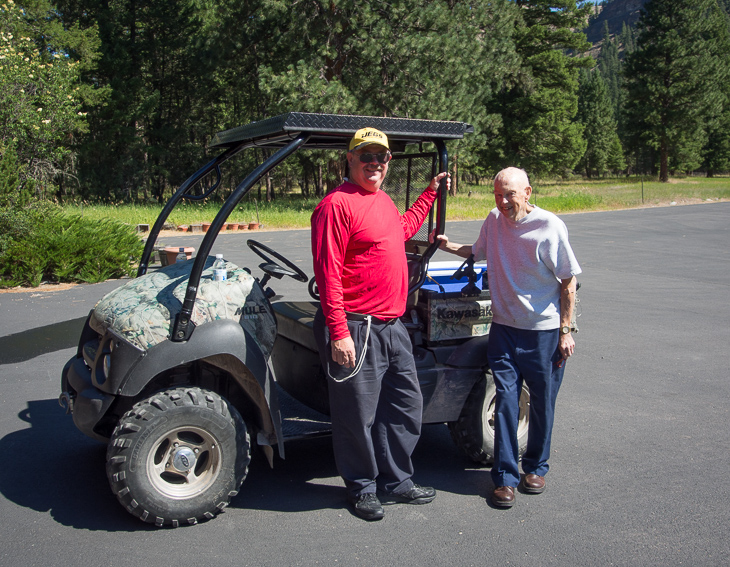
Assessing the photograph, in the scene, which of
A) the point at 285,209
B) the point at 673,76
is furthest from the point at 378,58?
the point at 673,76

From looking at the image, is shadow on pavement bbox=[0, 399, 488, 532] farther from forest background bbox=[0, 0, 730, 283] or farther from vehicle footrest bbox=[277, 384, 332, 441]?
forest background bbox=[0, 0, 730, 283]

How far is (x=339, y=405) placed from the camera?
134 inches

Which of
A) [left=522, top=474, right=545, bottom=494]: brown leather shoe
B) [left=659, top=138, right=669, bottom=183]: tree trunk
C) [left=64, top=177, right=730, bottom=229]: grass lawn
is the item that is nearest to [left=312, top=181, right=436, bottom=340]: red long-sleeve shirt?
[left=522, top=474, right=545, bottom=494]: brown leather shoe

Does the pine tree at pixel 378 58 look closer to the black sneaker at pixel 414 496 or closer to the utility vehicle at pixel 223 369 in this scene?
the utility vehicle at pixel 223 369

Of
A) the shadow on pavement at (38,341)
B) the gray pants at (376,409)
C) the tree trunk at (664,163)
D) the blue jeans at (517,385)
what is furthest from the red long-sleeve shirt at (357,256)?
the tree trunk at (664,163)

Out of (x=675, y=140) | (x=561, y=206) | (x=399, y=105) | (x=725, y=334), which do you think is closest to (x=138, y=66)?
(x=399, y=105)

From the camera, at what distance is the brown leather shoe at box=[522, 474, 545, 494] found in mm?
3762

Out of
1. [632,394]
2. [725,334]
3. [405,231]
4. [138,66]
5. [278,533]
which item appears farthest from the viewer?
[138,66]

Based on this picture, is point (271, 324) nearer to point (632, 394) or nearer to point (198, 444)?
point (198, 444)

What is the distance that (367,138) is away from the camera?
3299 mm

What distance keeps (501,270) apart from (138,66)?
4036cm

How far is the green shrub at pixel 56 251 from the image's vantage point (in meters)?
10.9

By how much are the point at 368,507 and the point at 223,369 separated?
3.42 feet

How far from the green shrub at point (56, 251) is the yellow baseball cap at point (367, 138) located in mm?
9078
